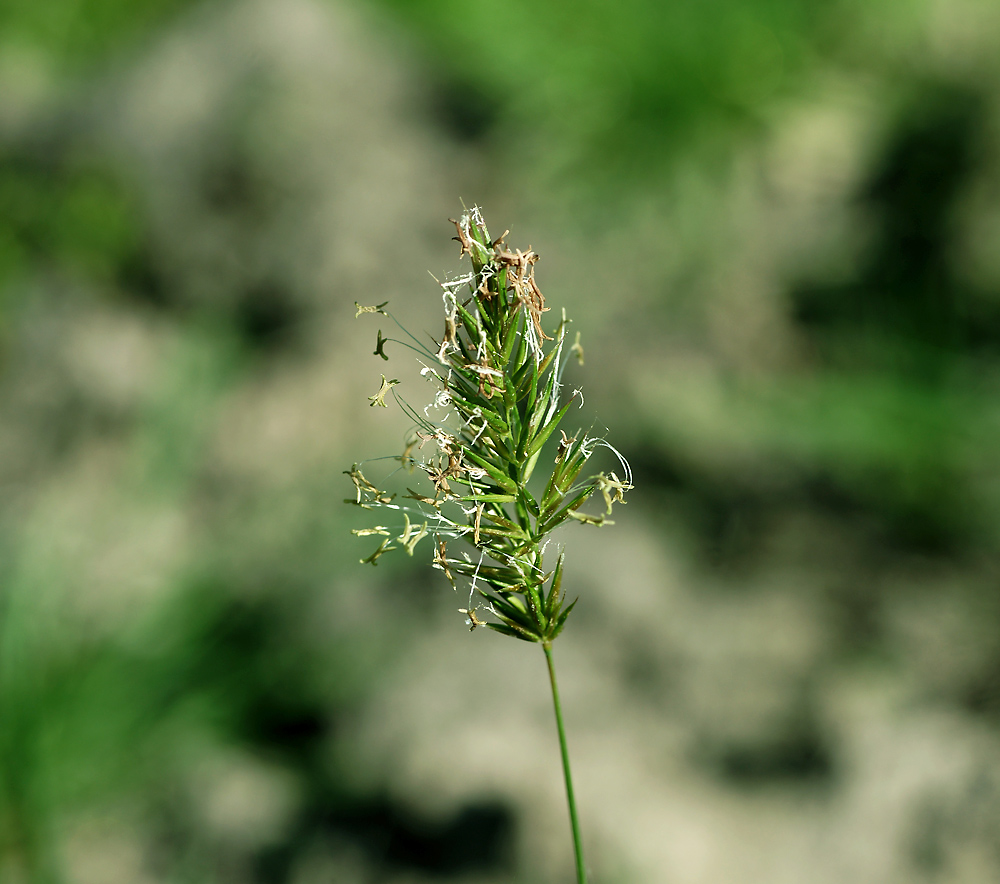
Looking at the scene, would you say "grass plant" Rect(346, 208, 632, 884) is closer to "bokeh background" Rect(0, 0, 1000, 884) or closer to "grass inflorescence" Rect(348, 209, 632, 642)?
"grass inflorescence" Rect(348, 209, 632, 642)

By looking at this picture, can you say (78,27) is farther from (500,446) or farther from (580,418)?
(500,446)

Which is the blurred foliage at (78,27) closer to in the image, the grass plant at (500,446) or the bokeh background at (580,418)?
the bokeh background at (580,418)

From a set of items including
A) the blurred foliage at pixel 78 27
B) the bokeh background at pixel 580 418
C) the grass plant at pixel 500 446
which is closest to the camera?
the grass plant at pixel 500 446

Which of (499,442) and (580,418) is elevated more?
(580,418)

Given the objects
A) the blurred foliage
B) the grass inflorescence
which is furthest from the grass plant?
the blurred foliage

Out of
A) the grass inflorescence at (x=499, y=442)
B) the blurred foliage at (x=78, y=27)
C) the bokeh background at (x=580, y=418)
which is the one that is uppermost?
the blurred foliage at (x=78, y=27)

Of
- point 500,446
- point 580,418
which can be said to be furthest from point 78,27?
point 500,446

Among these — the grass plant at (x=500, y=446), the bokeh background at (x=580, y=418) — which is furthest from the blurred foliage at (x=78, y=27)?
the grass plant at (x=500, y=446)

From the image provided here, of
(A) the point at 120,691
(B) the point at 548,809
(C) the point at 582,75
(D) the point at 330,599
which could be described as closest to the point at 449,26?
A: (C) the point at 582,75

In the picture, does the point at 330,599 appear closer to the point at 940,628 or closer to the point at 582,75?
the point at 940,628
